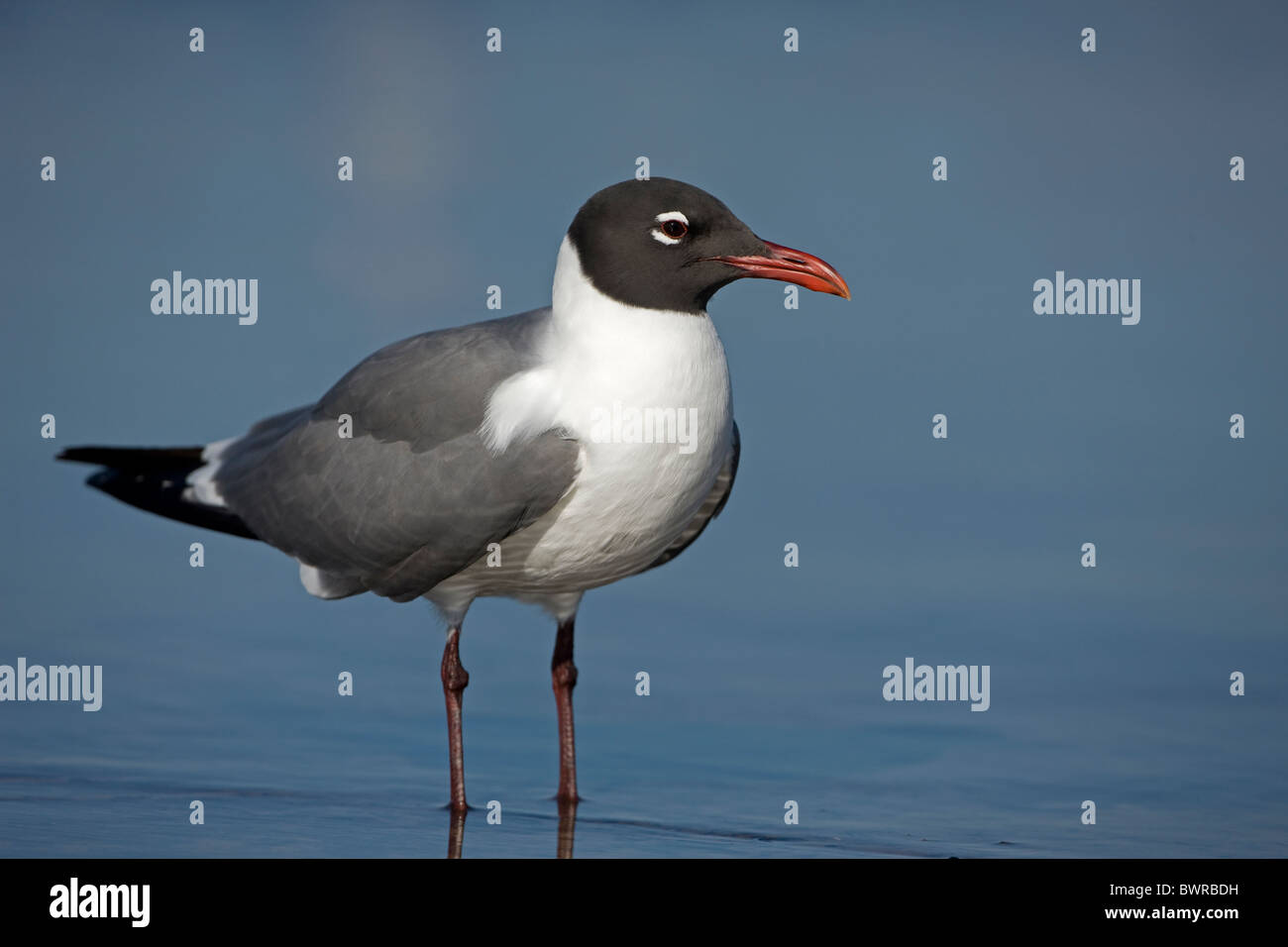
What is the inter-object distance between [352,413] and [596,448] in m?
1.39

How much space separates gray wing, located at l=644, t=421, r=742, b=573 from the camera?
8172 mm

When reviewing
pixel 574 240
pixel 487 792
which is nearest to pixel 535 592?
pixel 487 792

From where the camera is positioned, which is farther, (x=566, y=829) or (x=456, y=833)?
(x=566, y=829)

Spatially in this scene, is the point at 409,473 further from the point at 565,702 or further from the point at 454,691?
the point at 565,702

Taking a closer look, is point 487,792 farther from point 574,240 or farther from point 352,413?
point 574,240

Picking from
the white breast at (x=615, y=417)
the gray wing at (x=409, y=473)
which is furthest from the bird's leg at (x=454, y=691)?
the white breast at (x=615, y=417)

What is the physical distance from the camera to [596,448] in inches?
286

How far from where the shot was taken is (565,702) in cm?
842

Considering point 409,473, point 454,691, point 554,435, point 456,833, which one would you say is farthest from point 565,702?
point 554,435

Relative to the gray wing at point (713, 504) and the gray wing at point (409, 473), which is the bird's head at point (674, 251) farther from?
the gray wing at point (713, 504)

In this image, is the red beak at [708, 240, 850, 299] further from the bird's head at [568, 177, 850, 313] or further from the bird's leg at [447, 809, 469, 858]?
the bird's leg at [447, 809, 469, 858]

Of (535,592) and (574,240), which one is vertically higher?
(574,240)

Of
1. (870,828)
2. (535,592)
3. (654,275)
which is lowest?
(870,828)

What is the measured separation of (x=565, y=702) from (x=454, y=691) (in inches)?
23.8
